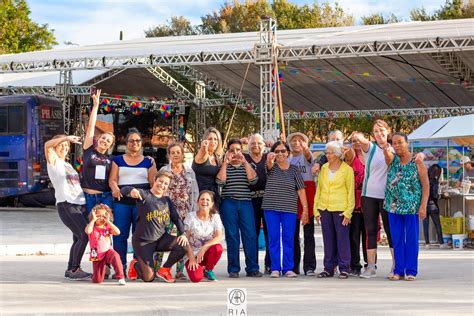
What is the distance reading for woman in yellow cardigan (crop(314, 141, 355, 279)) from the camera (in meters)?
11.5

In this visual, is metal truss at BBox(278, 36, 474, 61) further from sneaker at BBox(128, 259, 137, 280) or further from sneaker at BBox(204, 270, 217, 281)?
sneaker at BBox(128, 259, 137, 280)

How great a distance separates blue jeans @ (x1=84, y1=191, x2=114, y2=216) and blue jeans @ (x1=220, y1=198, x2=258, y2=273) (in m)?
1.42

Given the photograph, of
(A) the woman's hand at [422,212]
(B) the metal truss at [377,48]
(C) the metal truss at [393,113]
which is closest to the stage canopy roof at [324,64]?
(B) the metal truss at [377,48]

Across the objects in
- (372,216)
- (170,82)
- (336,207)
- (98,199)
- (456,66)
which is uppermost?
(170,82)

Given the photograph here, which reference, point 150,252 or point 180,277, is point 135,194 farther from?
point 180,277

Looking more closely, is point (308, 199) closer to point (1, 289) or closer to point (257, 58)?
point (1, 289)

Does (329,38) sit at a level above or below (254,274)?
above

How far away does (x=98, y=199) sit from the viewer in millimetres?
11523

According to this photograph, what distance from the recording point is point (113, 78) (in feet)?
109

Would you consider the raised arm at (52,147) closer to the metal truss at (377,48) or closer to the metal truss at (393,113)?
the metal truss at (377,48)

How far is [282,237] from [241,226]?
54 centimetres

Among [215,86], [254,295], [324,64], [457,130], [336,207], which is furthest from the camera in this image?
[215,86]

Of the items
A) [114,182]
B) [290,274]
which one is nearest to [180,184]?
[114,182]

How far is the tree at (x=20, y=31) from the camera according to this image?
49344mm
